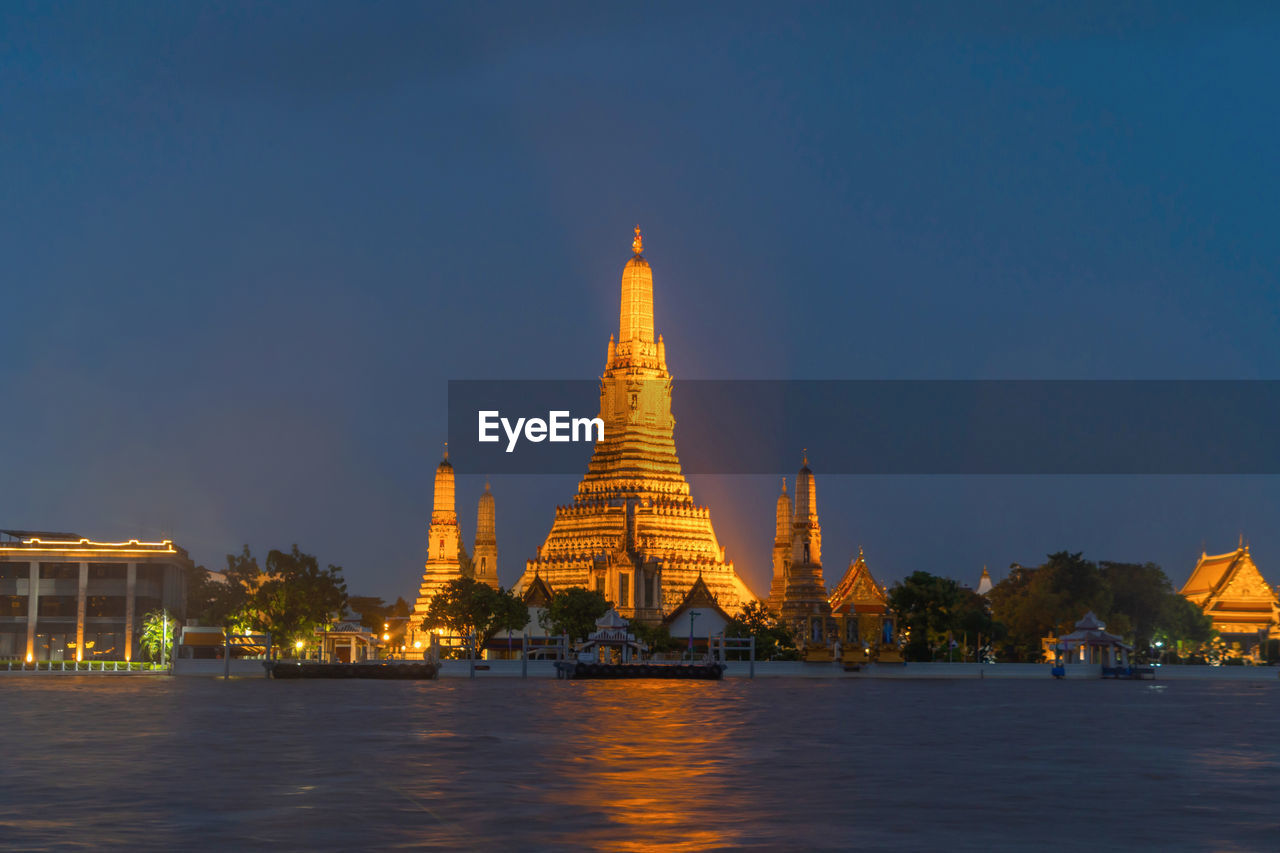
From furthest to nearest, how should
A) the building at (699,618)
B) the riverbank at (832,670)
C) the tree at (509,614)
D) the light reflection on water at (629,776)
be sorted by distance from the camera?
the building at (699,618) < the tree at (509,614) < the riverbank at (832,670) < the light reflection on water at (629,776)

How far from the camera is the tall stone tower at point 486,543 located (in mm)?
138625

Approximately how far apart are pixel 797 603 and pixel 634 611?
12.4 m

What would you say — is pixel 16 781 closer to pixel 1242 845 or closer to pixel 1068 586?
pixel 1242 845

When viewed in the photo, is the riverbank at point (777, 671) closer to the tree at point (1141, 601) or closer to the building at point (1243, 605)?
the tree at point (1141, 601)

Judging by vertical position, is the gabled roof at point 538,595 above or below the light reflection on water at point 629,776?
above

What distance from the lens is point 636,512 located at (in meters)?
118

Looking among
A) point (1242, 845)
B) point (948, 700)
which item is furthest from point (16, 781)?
point (948, 700)

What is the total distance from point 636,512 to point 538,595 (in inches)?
383

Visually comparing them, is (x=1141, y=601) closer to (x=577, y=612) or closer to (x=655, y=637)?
(x=655, y=637)

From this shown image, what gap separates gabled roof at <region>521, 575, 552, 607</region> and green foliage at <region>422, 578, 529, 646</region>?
6679 mm

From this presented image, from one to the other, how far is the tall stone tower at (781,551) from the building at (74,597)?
164 feet

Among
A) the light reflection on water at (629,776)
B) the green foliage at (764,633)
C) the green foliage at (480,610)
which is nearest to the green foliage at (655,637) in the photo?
the green foliage at (764,633)

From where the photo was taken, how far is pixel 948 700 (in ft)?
223

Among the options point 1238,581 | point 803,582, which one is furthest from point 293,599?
point 1238,581
